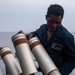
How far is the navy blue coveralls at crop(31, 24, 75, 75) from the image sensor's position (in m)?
2.76

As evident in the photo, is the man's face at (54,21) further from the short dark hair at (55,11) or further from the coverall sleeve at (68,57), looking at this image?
the coverall sleeve at (68,57)

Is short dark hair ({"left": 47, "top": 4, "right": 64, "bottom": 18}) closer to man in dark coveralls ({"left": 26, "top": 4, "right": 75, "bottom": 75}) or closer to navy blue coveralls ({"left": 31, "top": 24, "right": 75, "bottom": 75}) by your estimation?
man in dark coveralls ({"left": 26, "top": 4, "right": 75, "bottom": 75})

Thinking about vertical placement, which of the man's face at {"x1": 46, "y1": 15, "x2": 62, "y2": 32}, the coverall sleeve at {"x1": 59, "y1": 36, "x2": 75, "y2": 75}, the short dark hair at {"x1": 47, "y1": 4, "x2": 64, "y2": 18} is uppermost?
the short dark hair at {"x1": 47, "y1": 4, "x2": 64, "y2": 18}

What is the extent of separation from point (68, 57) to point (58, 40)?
0.63 feet

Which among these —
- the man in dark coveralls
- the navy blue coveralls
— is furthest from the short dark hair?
the navy blue coveralls

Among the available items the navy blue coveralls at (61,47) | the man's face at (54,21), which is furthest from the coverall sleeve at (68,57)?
the man's face at (54,21)

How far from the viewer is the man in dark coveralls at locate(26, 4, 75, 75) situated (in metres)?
2.72

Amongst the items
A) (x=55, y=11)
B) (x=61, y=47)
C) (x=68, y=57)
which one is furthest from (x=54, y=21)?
(x=68, y=57)

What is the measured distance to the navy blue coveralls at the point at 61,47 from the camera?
2758mm

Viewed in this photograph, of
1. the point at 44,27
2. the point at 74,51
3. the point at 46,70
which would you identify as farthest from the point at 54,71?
the point at 44,27

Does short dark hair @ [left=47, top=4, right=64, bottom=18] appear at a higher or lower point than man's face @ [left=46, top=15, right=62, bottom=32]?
higher

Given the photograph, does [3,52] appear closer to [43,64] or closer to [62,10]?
[43,64]

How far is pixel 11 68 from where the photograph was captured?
2.78 metres

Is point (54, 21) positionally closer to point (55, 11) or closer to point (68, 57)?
point (55, 11)
